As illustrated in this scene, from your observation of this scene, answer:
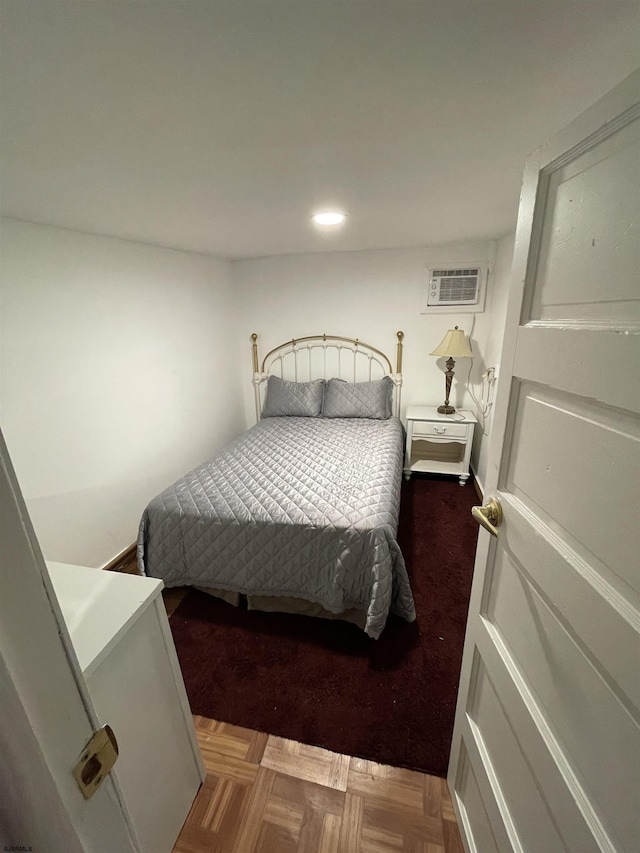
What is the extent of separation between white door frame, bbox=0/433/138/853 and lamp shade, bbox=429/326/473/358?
2.96 m

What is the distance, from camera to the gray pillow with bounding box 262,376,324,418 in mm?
3305

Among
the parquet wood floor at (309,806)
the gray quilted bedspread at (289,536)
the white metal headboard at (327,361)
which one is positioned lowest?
the parquet wood floor at (309,806)

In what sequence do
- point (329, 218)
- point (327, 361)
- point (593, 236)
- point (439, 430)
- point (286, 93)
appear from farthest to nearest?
point (327, 361) → point (439, 430) → point (329, 218) → point (286, 93) → point (593, 236)

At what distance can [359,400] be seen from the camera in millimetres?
3203

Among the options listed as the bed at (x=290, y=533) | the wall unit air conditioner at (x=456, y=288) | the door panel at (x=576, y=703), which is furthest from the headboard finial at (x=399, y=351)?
the door panel at (x=576, y=703)

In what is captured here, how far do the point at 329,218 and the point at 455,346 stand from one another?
151 cm

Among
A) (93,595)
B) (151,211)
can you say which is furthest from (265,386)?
(93,595)

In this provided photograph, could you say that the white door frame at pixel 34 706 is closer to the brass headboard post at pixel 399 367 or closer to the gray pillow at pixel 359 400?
the gray pillow at pixel 359 400

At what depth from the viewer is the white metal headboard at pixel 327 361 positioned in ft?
11.2

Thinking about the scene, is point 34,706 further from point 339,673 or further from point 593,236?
point 339,673

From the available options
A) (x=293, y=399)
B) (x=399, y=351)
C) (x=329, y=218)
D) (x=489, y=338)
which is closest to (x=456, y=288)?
(x=489, y=338)

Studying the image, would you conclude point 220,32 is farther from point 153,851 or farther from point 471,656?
point 153,851

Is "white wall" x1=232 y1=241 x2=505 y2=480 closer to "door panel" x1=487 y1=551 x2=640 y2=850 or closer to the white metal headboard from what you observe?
the white metal headboard

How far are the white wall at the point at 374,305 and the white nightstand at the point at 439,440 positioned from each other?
17cm
